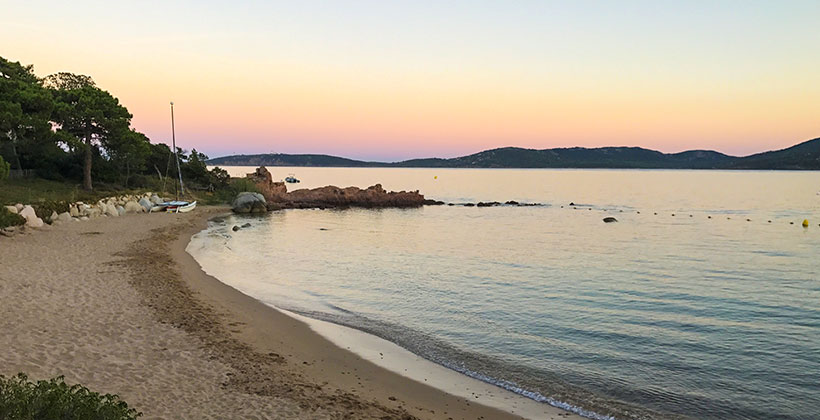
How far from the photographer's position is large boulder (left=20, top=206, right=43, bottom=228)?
26.2m

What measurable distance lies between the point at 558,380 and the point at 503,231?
31.1 m

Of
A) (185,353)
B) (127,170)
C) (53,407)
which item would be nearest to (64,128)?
(127,170)

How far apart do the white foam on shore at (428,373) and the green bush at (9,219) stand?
56.3 ft

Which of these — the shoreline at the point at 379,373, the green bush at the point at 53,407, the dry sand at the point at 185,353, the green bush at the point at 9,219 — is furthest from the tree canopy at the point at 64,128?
the green bush at the point at 53,407

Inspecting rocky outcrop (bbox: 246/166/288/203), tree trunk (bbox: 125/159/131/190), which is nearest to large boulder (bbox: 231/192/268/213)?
rocky outcrop (bbox: 246/166/288/203)

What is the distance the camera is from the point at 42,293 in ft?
44.5

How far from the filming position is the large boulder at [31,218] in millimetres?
26175

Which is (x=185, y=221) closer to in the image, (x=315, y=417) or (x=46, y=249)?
(x=46, y=249)

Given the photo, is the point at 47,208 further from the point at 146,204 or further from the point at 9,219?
the point at 146,204

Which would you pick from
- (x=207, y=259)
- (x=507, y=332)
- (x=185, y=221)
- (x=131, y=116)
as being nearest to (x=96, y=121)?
(x=131, y=116)

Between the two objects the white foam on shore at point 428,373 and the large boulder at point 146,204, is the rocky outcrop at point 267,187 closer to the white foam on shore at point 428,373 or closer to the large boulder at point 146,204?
the large boulder at point 146,204

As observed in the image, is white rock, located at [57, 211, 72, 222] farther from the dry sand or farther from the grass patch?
the dry sand

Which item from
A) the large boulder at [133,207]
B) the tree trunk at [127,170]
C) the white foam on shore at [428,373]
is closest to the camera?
the white foam on shore at [428,373]

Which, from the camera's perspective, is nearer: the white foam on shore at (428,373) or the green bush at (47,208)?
the white foam on shore at (428,373)
